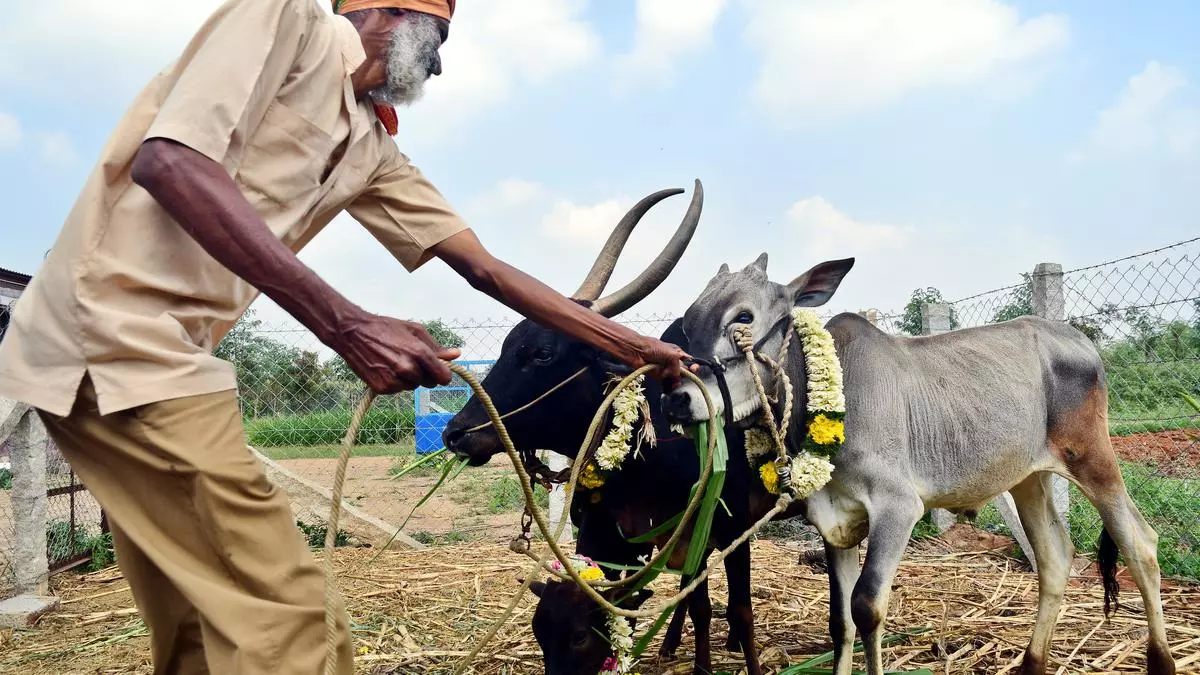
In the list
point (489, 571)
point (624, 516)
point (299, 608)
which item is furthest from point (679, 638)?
point (299, 608)

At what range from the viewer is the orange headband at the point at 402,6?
7.00 ft

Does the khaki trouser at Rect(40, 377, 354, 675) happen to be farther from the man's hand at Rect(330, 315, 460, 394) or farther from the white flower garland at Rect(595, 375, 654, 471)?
the white flower garland at Rect(595, 375, 654, 471)

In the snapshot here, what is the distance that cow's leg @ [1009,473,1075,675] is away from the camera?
3.70 meters

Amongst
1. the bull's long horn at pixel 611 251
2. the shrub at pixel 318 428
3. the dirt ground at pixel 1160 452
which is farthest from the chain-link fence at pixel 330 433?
the dirt ground at pixel 1160 452

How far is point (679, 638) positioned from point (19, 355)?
334cm

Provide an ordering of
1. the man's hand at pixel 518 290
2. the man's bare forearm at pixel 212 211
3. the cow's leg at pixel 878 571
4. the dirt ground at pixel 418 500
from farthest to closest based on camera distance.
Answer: the dirt ground at pixel 418 500 < the cow's leg at pixel 878 571 < the man's hand at pixel 518 290 < the man's bare forearm at pixel 212 211

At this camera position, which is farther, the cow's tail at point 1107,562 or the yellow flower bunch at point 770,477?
the cow's tail at point 1107,562

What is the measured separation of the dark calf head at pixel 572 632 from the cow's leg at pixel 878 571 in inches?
32.8

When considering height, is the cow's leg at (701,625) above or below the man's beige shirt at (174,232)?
below

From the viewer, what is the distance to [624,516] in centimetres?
378

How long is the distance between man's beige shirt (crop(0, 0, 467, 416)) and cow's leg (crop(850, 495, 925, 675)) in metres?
2.35

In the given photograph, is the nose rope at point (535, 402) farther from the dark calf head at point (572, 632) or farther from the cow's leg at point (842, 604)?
the cow's leg at point (842, 604)

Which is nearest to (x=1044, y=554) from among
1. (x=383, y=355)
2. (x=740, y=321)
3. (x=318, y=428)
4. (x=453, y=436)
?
(x=740, y=321)

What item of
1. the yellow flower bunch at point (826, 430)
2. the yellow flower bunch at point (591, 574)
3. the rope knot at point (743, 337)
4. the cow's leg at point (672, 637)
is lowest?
the cow's leg at point (672, 637)
